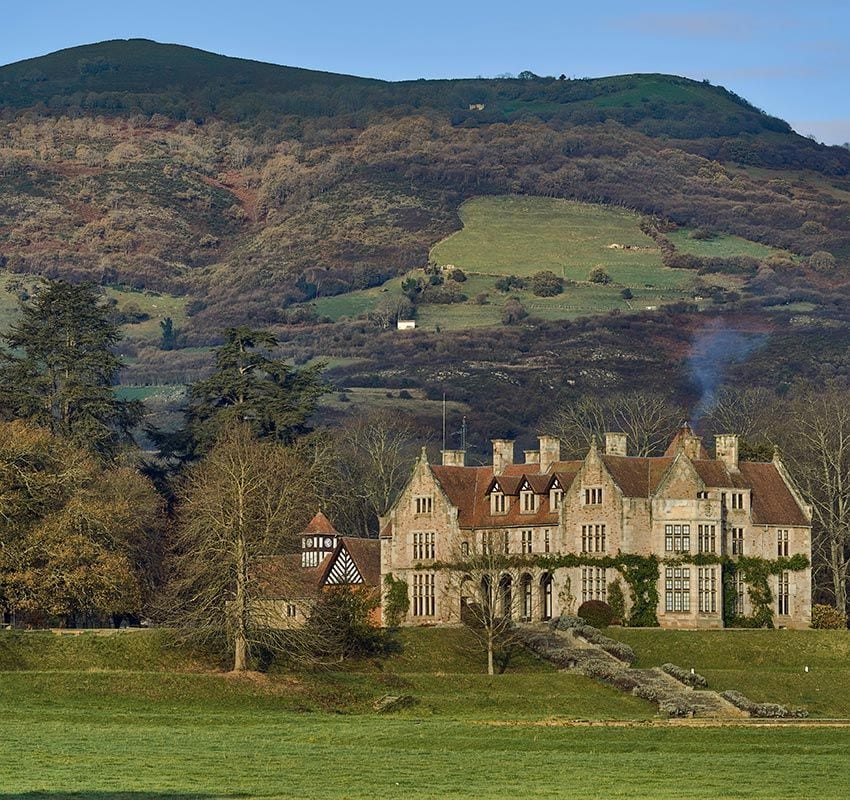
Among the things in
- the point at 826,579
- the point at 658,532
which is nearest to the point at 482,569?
the point at 658,532

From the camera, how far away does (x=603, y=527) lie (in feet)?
311

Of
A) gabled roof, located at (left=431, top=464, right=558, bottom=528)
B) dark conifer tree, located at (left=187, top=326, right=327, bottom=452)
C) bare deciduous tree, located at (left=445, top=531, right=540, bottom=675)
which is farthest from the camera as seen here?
dark conifer tree, located at (left=187, top=326, right=327, bottom=452)

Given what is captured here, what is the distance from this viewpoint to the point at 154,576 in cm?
10462

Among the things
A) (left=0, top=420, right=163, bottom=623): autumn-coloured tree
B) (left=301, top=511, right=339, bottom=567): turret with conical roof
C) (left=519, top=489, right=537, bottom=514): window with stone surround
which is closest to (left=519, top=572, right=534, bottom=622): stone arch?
(left=519, top=489, right=537, bottom=514): window with stone surround

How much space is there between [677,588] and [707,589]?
1276 millimetres

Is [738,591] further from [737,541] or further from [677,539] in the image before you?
[677,539]

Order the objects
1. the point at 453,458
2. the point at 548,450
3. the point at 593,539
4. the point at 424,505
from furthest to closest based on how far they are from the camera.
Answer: the point at 453,458
the point at 548,450
the point at 424,505
the point at 593,539

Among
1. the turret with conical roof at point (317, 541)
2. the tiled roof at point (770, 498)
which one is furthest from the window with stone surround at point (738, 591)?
the turret with conical roof at point (317, 541)

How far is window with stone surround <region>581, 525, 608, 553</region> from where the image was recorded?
94812 mm

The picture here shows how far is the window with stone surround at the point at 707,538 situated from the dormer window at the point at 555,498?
6526 mm

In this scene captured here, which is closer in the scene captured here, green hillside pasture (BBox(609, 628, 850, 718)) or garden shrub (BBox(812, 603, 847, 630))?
green hillside pasture (BBox(609, 628, 850, 718))

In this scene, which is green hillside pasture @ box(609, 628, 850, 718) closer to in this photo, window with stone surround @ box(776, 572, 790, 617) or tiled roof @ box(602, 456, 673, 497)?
window with stone surround @ box(776, 572, 790, 617)

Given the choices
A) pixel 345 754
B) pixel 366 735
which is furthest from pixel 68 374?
pixel 345 754

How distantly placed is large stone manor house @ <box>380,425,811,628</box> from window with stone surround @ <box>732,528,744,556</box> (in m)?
0.04
